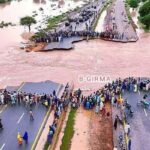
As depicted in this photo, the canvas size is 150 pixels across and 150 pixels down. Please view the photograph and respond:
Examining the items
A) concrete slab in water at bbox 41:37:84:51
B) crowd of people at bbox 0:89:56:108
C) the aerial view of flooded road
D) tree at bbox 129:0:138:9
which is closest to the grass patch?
the aerial view of flooded road

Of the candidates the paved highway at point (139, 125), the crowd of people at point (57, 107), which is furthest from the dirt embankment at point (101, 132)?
the crowd of people at point (57, 107)

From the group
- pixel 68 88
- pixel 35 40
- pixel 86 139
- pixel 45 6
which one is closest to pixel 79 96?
pixel 68 88

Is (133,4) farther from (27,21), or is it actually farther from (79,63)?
(79,63)

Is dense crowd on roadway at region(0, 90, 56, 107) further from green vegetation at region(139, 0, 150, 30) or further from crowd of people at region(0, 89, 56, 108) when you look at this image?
green vegetation at region(139, 0, 150, 30)

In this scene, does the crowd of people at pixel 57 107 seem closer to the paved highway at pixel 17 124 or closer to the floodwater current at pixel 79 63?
the paved highway at pixel 17 124

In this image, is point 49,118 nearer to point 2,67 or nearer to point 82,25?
point 2,67

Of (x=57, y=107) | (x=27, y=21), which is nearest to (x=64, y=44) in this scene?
(x=27, y=21)

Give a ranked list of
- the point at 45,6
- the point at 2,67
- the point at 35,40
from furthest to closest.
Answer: the point at 45,6, the point at 35,40, the point at 2,67
